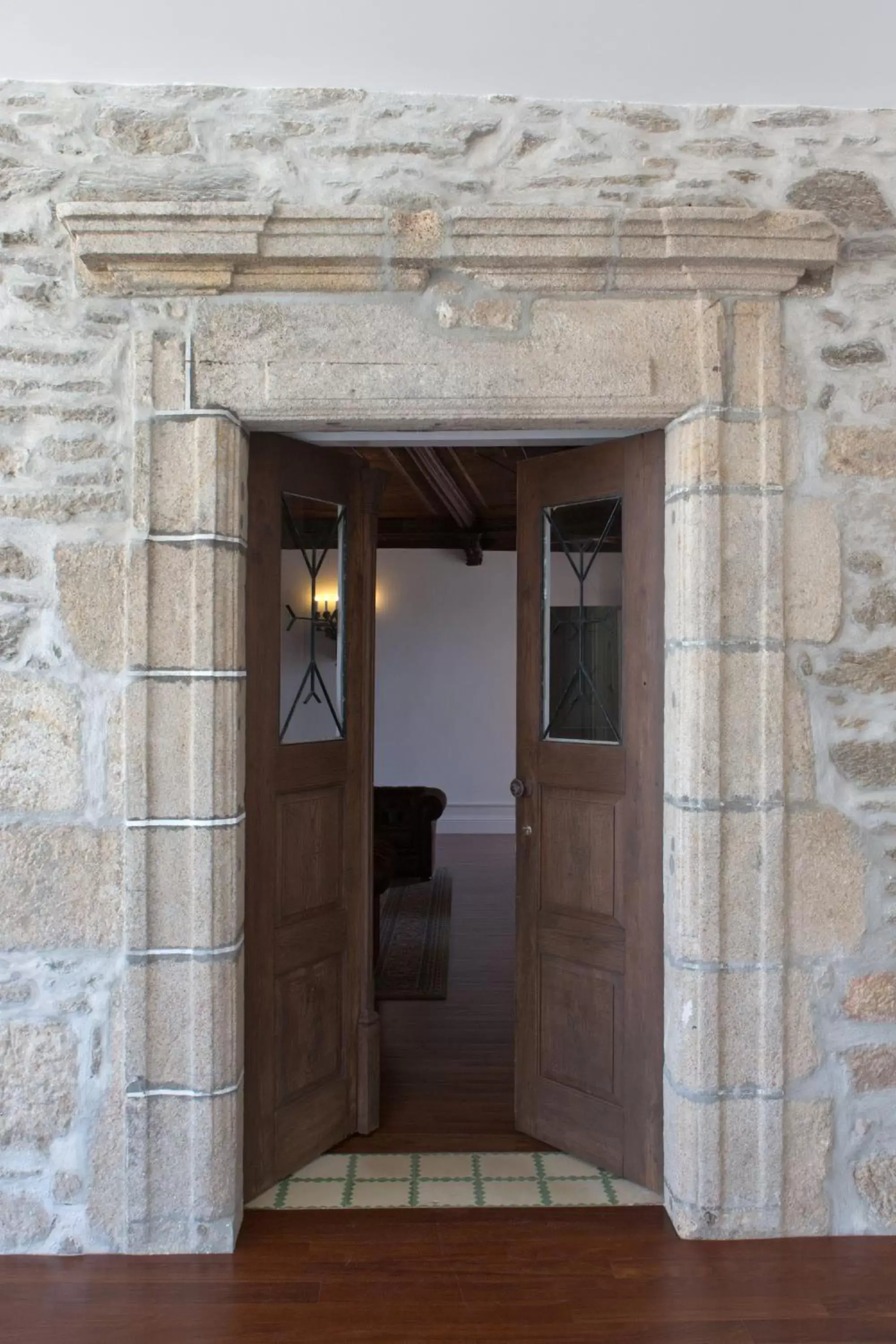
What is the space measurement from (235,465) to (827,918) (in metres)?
2.09

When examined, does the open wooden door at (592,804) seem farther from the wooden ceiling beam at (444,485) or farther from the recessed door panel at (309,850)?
the wooden ceiling beam at (444,485)

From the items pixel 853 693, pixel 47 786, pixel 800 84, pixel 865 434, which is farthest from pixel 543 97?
pixel 47 786

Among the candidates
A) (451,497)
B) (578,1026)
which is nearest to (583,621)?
(578,1026)

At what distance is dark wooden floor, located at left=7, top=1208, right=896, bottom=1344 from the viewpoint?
240cm

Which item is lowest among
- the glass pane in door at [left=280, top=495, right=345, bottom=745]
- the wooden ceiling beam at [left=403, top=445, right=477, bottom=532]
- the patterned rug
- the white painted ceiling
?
the patterned rug

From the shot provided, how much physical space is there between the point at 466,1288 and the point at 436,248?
108 inches

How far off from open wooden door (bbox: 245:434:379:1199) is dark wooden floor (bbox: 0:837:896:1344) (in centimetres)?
41

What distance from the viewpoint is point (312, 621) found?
337 cm

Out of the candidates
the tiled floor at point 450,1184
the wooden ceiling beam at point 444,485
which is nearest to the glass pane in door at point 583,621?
the tiled floor at point 450,1184

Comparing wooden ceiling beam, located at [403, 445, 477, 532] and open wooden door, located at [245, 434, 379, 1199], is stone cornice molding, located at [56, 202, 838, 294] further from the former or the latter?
wooden ceiling beam, located at [403, 445, 477, 532]

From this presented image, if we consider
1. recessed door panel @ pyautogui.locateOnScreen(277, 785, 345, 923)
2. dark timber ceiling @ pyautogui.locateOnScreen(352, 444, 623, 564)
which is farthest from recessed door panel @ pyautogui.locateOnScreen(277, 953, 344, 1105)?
dark timber ceiling @ pyautogui.locateOnScreen(352, 444, 623, 564)

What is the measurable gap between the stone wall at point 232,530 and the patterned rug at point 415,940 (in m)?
2.26

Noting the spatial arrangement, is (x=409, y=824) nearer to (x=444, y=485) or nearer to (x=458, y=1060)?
(x=444, y=485)

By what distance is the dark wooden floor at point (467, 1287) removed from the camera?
2.40 m
